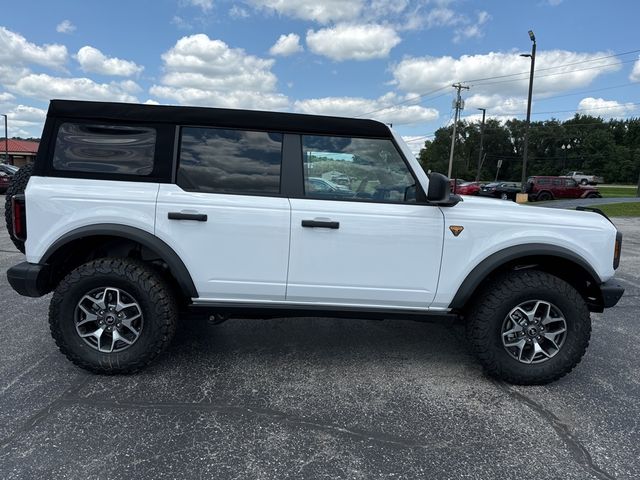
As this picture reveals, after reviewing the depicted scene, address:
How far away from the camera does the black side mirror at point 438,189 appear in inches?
118

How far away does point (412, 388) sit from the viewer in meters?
3.23

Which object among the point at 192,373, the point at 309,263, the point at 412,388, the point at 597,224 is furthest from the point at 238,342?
the point at 597,224

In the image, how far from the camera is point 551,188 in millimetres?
30953

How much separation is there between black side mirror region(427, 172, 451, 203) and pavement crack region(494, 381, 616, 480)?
147cm

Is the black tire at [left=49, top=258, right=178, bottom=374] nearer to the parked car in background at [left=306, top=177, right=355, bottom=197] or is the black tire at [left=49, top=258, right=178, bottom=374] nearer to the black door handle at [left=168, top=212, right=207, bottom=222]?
the black door handle at [left=168, top=212, right=207, bottom=222]

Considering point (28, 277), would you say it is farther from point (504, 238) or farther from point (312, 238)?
point (504, 238)

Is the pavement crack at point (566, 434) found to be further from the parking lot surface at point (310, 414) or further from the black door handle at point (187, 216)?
the black door handle at point (187, 216)

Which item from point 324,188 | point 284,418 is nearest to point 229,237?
point 324,188

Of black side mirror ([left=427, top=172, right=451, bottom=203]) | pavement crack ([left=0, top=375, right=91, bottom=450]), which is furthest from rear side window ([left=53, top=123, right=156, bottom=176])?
black side mirror ([left=427, top=172, right=451, bottom=203])

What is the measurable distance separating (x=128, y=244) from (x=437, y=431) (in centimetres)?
257

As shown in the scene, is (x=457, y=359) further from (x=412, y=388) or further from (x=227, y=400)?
(x=227, y=400)

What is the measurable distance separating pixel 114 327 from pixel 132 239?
2.18ft

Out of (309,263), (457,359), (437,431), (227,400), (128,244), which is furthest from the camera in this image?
(457,359)

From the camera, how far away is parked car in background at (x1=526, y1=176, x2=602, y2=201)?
3080 centimetres
